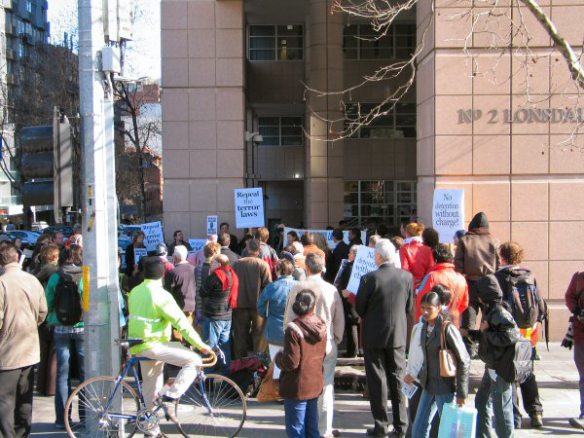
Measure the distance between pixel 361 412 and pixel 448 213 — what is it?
419 centimetres

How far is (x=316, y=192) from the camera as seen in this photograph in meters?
22.8

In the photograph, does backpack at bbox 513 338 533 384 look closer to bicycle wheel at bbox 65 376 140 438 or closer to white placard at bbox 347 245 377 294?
white placard at bbox 347 245 377 294

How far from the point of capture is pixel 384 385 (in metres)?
6.64

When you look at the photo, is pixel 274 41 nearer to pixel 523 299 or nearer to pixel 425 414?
pixel 523 299

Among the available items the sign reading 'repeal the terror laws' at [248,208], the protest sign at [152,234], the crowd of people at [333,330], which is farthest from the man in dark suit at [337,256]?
the protest sign at [152,234]

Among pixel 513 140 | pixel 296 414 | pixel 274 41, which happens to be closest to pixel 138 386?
pixel 296 414

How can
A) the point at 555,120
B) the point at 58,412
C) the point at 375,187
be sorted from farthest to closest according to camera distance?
the point at 375,187 → the point at 555,120 → the point at 58,412

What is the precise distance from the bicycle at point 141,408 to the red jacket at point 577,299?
12.4 ft

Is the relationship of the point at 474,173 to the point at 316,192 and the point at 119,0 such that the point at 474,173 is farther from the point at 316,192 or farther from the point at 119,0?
the point at 316,192

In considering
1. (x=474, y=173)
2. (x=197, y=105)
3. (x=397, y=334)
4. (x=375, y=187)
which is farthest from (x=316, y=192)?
(x=397, y=334)

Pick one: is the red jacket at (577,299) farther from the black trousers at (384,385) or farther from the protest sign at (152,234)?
the protest sign at (152,234)

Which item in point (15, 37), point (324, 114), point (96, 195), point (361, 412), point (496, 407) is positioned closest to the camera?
point (496, 407)

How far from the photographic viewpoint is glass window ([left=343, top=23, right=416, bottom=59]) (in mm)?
27062

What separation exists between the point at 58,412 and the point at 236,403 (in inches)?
87.1
